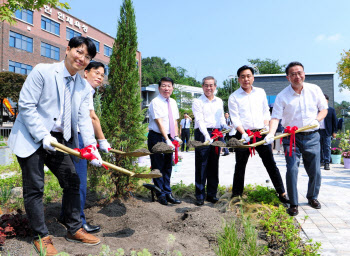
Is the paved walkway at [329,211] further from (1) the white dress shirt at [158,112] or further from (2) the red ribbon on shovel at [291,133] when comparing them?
(1) the white dress shirt at [158,112]

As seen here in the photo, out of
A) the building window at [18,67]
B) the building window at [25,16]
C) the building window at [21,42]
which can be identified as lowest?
the building window at [18,67]

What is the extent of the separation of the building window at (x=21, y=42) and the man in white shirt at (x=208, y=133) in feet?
103

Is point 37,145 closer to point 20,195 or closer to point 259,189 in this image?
point 20,195

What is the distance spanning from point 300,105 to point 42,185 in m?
3.66

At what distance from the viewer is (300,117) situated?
4.46 m

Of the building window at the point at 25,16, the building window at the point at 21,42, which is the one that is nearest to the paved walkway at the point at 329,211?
the building window at the point at 21,42

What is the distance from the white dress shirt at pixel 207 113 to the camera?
4883mm

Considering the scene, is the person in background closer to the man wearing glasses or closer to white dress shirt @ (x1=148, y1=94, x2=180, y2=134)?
white dress shirt @ (x1=148, y1=94, x2=180, y2=134)

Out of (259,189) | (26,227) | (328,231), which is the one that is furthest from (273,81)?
(26,227)

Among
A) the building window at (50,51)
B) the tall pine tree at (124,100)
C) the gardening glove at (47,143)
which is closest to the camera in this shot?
the gardening glove at (47,143)

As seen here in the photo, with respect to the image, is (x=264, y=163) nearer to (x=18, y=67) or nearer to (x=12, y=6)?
(x=12, y=6)

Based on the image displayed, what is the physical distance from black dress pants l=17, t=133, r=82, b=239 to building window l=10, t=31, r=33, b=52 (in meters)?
32.4

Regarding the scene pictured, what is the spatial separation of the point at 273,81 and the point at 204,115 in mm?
19284

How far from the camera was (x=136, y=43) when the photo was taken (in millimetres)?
4629
